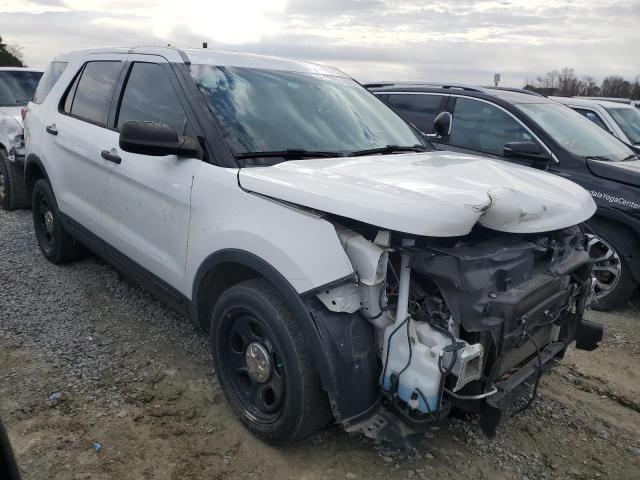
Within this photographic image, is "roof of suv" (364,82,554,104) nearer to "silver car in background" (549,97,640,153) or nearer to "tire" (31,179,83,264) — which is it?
"silver car in background" (549,97,640,153)

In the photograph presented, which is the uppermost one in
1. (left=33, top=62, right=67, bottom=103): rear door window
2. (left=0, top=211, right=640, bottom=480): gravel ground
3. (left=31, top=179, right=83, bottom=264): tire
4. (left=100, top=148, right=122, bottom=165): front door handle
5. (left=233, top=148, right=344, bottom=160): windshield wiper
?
(left=33, top=62, right=67, bottom=103): rear door window

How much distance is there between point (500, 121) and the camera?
5.39 m

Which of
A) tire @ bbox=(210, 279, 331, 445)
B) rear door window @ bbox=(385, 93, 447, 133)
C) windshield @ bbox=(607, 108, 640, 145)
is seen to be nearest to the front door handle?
tire @ bbox=(210, 279, 331, 445)

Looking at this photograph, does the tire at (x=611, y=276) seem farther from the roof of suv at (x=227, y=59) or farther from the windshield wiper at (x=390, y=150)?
the roof of suv at (x=227, y=59)

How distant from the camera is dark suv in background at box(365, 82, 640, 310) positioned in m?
4.53

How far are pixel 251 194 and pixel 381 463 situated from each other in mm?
1467

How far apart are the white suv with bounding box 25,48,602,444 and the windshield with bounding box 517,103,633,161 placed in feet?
7.51

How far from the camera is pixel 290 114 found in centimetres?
319

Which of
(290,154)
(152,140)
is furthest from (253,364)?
(152,140)

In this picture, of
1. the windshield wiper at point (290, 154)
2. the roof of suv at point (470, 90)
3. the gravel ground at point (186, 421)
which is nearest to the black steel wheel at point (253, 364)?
the gravel ground at point (186, 421)

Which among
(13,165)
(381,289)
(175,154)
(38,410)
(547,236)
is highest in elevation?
(175,154)

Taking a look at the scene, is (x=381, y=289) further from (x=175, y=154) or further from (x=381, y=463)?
(x=175, y=154)

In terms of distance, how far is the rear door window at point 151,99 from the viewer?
3121 millimetres

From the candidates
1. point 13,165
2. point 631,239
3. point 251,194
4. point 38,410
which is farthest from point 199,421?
point 13,165
